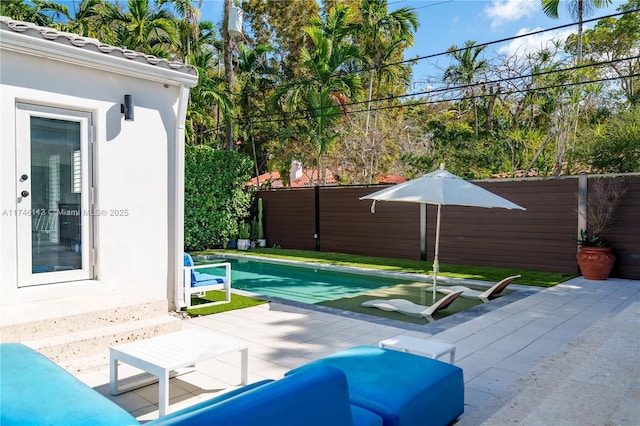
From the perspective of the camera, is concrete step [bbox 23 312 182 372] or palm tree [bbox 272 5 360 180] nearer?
concrete step [bbox 23 312 182 372]

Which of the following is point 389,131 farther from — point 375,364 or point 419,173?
point 375,364

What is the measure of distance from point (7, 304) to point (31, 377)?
283 centimetres

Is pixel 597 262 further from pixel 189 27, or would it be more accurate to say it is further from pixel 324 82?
pixel 189 27

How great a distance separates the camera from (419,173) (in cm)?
1805

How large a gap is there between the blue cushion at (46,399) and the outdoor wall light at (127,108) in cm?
363

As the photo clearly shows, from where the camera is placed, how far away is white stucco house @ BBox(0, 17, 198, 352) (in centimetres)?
500

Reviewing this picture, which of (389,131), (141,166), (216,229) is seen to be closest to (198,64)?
(216,229)

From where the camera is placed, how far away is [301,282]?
435 inches

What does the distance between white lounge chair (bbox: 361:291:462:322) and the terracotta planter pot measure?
4.62 m

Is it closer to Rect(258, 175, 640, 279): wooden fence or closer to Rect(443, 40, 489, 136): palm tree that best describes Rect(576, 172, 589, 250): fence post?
Rect(258, 175, 640, 279): wooden fence

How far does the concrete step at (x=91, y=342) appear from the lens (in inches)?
175

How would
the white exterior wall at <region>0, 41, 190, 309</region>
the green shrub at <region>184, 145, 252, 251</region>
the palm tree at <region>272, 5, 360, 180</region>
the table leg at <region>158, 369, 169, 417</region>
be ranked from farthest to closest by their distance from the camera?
1. the palm tree at <region>272, 5, 360, 180</region>
2. the green shrub at <region>184, 145, 252, 251</region>
3. the white exterior wall at <region>0, 41, 190, 309</region>
4. the table leg at <region>158, 369, 169, 417</region>

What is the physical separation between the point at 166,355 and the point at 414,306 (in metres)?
4.41

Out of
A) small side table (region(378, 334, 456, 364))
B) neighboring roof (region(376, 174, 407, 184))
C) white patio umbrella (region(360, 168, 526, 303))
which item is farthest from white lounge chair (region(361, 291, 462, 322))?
neighboring roof (region(376, 174, 407, 184))
